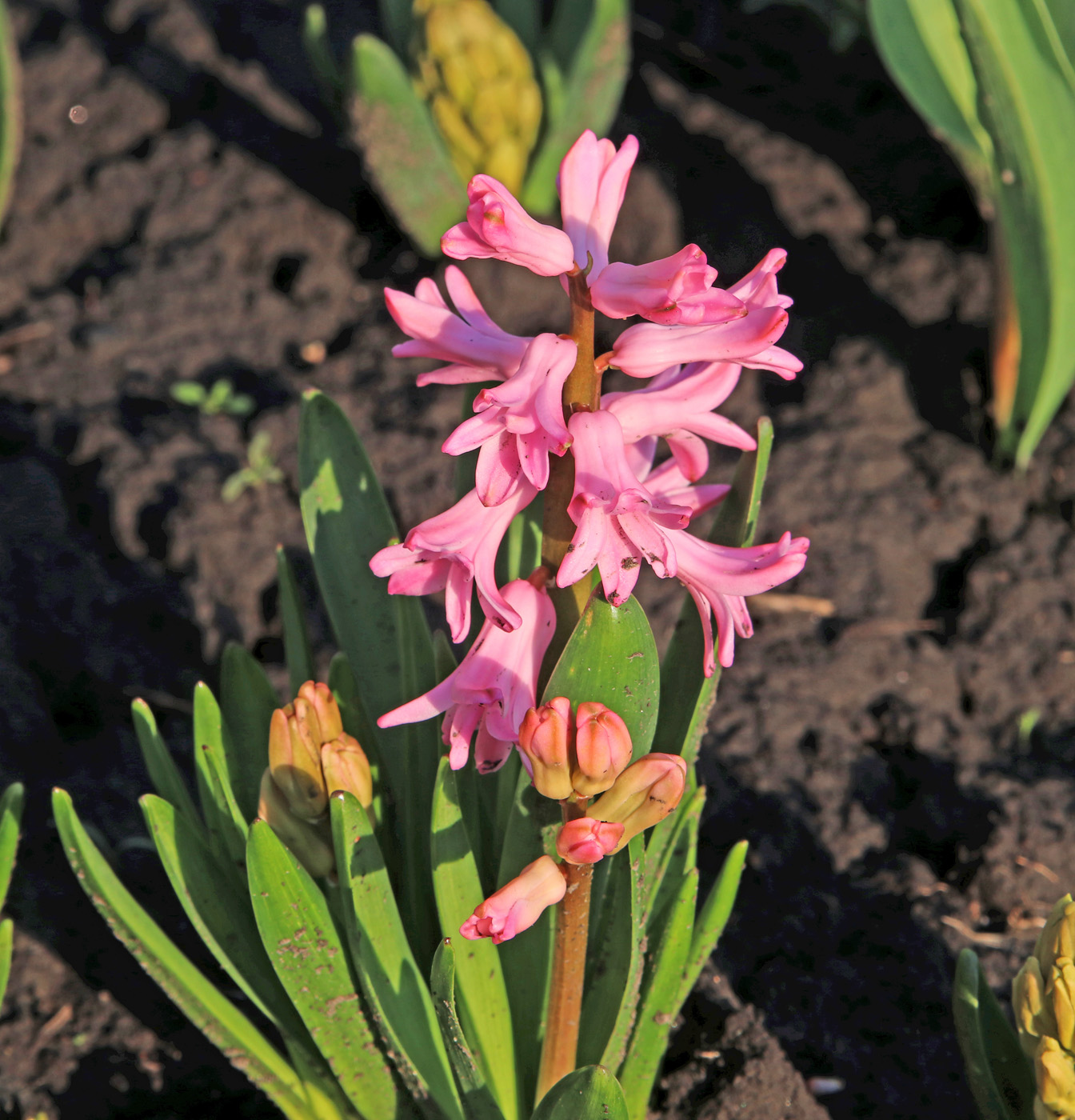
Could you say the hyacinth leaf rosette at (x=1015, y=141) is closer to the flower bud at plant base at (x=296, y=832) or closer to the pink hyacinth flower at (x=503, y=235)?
the pink hyacinth flower at (x=503, y=235)

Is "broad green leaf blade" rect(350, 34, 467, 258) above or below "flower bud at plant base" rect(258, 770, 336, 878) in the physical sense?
above

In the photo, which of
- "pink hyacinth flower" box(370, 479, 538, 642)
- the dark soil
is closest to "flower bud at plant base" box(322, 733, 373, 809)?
"pink hyacinth flower" box(370, 479, 538, 642)

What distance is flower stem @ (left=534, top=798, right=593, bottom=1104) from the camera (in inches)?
39.3

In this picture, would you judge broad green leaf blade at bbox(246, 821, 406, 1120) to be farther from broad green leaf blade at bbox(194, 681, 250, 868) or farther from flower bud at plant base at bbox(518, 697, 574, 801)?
flower bud at plant base at bbox(518, 697, 574, 801)

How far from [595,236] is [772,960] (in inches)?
44.0

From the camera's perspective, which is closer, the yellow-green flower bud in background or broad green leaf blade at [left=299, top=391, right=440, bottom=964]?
broad green leaf blade at [left=299, top=391, right=440, bottom=964]

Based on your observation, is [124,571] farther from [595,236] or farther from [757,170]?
[757,170]

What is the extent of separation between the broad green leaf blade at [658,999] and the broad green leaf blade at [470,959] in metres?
0.14

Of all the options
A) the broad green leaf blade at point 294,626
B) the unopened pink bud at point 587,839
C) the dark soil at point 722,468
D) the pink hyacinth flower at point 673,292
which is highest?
the pink hyacinth flower at point 673,292

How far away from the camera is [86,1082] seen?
59.9 inches

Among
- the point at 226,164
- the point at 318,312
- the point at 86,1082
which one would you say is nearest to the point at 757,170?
the point at 318,312

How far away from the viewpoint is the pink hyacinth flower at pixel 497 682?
95 cm

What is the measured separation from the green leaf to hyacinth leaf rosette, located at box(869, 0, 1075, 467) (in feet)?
4.33

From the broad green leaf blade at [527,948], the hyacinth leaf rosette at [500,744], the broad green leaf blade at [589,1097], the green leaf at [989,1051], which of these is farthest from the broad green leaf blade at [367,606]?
the green leaf at [989,1051]
